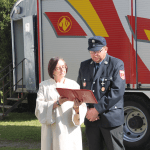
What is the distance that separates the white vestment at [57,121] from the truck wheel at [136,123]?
2428mm

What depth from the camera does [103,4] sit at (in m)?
5.32

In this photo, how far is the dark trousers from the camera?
2883mm

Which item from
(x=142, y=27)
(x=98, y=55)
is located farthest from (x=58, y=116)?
(x=142, y=27)

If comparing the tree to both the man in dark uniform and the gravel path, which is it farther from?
the man in dark uniform

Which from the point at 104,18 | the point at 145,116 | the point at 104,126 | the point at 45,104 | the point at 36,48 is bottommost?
the point at 145,116

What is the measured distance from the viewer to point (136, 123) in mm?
5000

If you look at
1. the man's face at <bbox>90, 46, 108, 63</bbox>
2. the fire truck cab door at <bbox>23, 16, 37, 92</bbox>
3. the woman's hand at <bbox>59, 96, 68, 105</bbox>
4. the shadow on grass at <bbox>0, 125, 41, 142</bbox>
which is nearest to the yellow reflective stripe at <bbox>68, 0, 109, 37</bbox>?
the fire truck cab door at <bbox>23, 16, 37, 92</bbox>

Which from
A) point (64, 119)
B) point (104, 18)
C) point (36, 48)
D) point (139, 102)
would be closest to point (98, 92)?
point (64, 119)

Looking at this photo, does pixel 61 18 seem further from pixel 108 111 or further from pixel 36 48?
pixel 108 111

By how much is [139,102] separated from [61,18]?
2.29 meters

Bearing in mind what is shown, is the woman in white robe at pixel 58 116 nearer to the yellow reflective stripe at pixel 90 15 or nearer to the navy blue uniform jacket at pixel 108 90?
the navy blue uniform jacket at pixel 108 90

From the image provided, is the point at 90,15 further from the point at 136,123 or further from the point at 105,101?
the point at 105,101

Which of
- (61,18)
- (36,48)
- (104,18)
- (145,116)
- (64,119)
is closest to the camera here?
(64,119)

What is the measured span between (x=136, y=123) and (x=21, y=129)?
311cm
